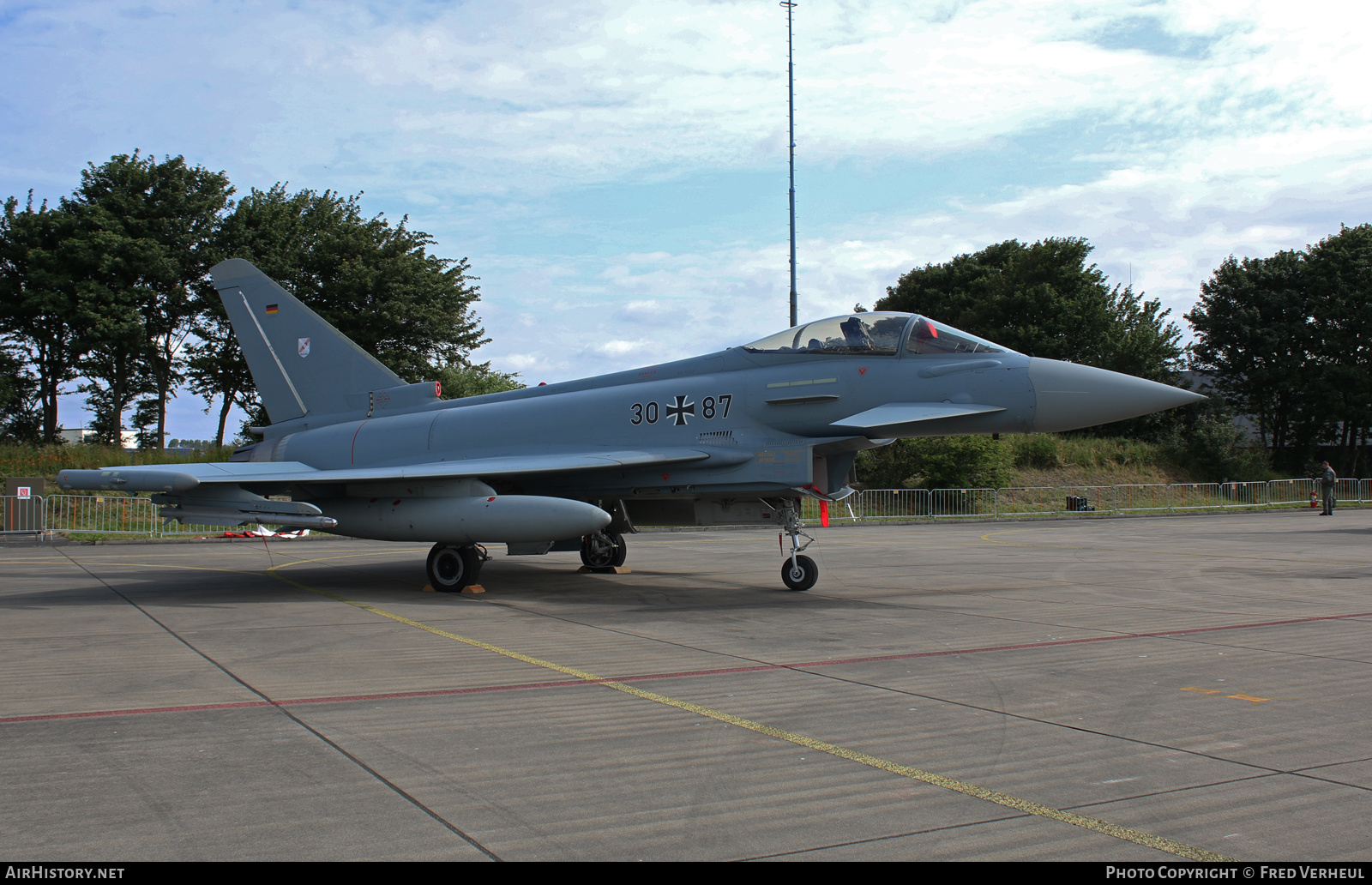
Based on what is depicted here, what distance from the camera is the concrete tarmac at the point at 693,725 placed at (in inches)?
Result: 131

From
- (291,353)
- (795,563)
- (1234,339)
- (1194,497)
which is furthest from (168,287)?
(1234,339)

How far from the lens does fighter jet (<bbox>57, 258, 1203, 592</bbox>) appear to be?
9.96 m

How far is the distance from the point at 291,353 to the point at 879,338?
371 inches

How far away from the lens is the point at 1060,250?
1730 inches

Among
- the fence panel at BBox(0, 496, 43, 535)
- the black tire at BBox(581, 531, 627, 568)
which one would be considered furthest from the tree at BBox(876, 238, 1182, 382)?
the fence panel at BBox(0, 496, 43, 535)

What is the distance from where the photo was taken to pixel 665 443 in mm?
11648

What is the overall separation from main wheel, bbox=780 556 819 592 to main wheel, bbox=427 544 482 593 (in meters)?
3.93

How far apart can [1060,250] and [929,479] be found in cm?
1866

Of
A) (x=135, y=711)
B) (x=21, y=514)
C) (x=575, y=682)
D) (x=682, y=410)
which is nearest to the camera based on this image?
(x=135, y=711)

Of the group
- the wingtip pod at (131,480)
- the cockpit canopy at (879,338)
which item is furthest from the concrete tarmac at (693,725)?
the cockpit canopy at (879,338)

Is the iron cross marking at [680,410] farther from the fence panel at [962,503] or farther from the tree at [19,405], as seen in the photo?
the tree at [19,405]

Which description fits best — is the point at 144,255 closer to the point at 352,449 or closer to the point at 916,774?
the point at 352,449

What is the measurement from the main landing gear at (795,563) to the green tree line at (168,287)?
25.7 metres

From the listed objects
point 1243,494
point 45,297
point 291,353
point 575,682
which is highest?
point 45,297
